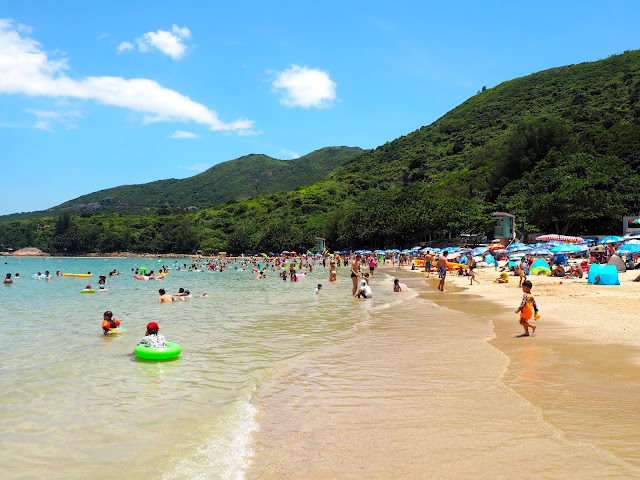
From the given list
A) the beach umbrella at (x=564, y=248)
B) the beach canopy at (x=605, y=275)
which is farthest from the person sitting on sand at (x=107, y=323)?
the beach umbrella at (x=564, y=248)

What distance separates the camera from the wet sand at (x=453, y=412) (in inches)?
155

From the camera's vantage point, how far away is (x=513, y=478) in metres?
3.63

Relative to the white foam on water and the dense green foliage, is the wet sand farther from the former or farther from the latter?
the dense green foliage

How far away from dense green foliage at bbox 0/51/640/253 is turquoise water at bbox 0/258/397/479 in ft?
153

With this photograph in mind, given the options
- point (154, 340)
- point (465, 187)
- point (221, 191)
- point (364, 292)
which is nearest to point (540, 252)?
point (364, 292)

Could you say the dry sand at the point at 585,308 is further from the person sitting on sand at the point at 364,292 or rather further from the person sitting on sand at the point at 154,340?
the person sitting on sand at the point at 154,340

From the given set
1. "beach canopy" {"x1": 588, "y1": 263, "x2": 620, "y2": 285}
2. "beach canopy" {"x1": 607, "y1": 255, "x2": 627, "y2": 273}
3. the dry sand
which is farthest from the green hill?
the dry sand

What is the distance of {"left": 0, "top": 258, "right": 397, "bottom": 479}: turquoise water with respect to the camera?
14.4 ft

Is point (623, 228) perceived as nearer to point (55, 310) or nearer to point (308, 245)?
point (55, 310)

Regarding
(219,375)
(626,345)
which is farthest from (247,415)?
(626,345)

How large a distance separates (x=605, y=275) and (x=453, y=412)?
17012 mm

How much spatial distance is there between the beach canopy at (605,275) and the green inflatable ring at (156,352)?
17.5 metres

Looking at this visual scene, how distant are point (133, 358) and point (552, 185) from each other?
56207 mm

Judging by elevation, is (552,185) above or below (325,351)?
above
